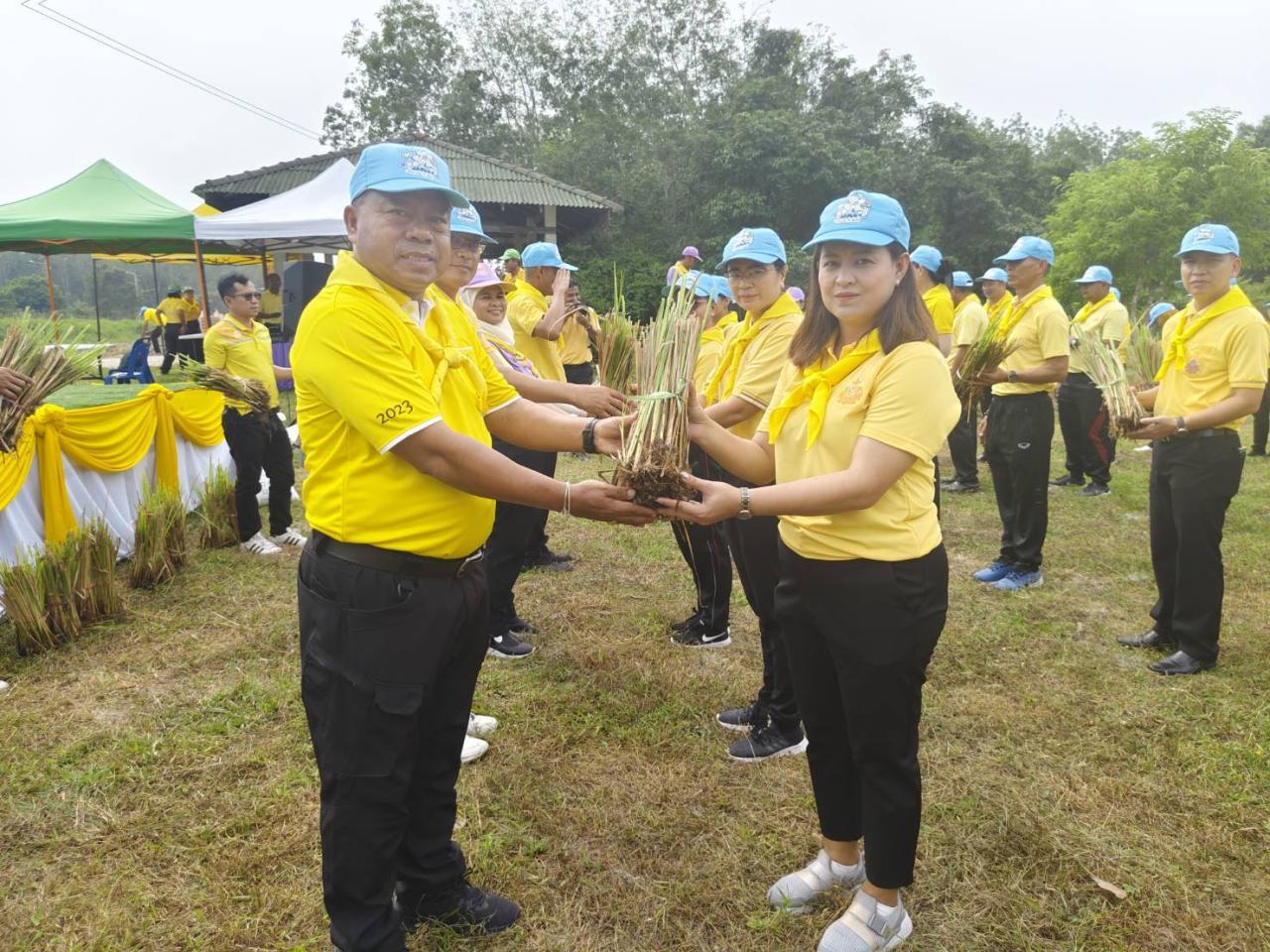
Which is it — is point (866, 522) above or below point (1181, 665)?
above

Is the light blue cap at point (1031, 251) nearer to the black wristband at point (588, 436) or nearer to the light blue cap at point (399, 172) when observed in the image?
the black wristband at point (588, 436)

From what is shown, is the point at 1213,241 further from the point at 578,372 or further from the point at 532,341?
the point at 578,372

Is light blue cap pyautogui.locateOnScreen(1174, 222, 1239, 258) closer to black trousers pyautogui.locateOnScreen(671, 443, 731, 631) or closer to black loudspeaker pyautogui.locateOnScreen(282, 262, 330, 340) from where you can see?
black trousers pyautogui.locateOnScreen(671, 443, 731, 631)

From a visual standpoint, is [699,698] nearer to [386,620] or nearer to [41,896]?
[386,620]

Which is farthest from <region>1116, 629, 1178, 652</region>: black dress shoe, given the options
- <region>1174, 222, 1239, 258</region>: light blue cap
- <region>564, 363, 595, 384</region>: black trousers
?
<region>564, 363, 595, 384</region>: black trousers

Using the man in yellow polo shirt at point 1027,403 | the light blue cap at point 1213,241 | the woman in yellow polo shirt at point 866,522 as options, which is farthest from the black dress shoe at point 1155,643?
the woman in yellow polo shirt at point 866,522

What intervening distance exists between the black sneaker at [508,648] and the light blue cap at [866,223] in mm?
2901

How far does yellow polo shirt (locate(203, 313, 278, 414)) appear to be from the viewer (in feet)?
18.6

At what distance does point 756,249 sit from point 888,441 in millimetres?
1800

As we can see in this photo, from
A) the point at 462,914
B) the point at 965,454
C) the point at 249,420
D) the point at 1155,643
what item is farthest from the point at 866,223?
the point at 965,454

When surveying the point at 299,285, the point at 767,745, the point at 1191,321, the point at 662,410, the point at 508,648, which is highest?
the point at 1191,321

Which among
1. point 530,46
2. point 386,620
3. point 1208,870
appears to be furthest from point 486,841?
point 530,46

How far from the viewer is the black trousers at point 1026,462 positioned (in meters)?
5.25

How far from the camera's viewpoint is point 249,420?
18.9ft
